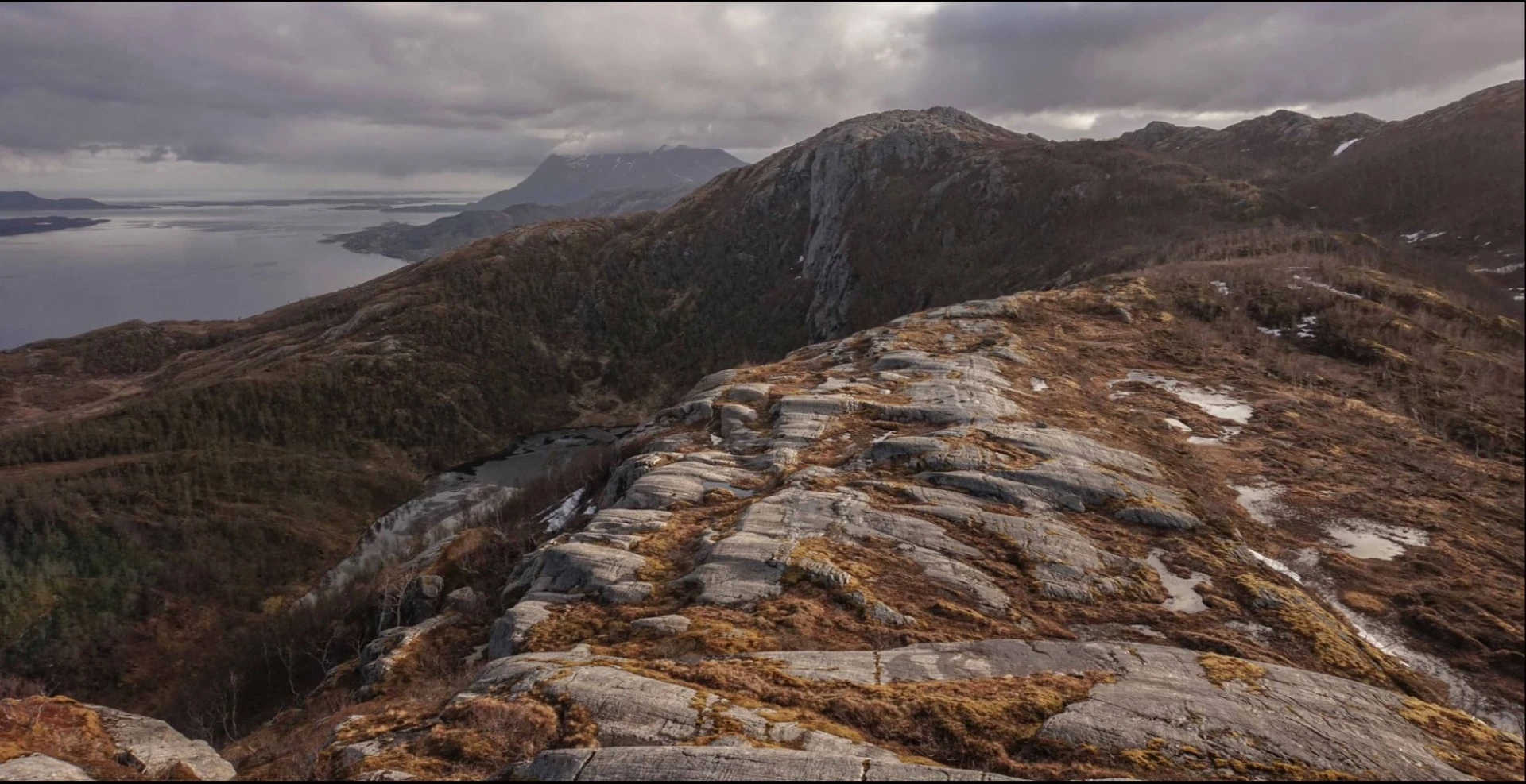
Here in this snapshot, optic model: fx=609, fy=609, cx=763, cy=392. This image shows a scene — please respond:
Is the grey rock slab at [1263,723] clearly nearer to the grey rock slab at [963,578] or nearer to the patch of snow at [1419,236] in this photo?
the grey rock slab at [963,578]

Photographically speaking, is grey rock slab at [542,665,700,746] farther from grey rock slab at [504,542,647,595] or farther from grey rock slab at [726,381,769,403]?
grey rock slab at [726,381,769,403]

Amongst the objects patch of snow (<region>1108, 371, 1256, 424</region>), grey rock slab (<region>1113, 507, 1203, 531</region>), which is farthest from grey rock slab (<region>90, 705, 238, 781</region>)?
patch of snow (<region>1108, 371, 1256, 424</region>)

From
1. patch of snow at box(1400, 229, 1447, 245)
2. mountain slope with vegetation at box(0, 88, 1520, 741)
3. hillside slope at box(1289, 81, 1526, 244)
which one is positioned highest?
hillside slope at box(1289, 81, 1526, 244)

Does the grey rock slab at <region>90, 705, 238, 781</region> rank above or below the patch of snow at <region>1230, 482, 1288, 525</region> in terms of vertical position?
below

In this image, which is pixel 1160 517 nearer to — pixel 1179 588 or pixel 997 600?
pixel 1179 588

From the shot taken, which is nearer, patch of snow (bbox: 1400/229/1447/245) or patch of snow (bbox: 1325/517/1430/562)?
patch of snow (bbox: 1325/517/1430/562)

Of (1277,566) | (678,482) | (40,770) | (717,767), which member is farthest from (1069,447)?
(40,770)

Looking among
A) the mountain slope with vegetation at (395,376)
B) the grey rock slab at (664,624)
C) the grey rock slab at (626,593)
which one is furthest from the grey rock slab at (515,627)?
the mountain slope with vegetation at (395,376)
